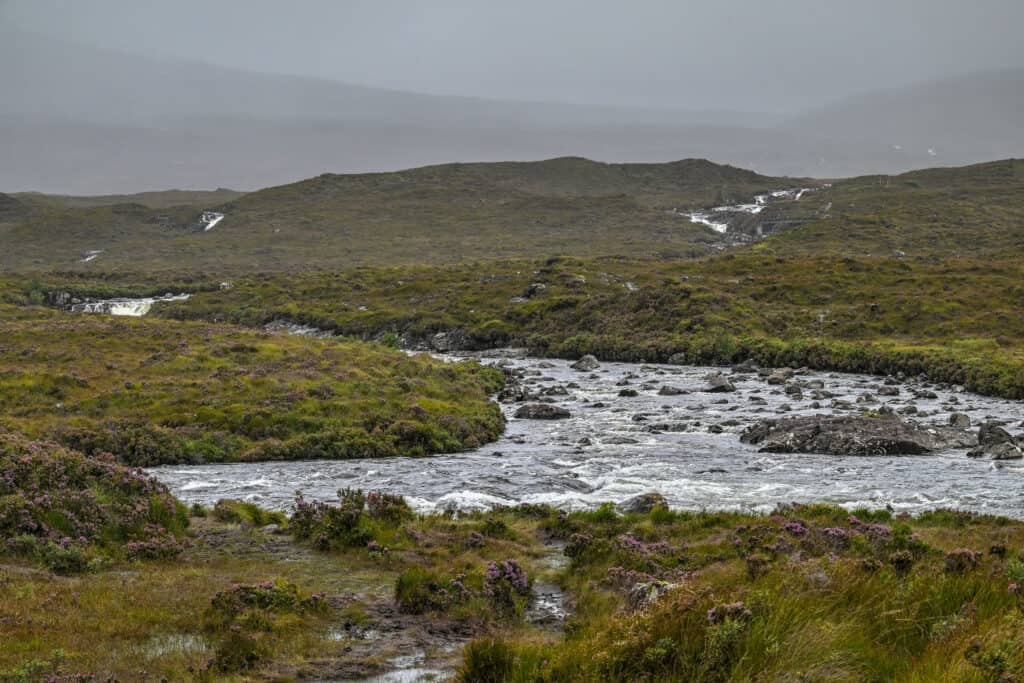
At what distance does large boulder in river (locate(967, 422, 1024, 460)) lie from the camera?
2786 centimetres

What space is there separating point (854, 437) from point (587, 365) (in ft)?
99.2

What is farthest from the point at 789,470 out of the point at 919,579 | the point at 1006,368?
the point at 1006,368

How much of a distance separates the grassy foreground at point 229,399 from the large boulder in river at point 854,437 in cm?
1231

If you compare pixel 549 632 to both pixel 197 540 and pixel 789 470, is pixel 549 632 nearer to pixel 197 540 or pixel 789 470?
pixel 197 540

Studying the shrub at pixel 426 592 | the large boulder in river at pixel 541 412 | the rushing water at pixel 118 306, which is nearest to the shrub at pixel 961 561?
the shrub at pixel 426 592

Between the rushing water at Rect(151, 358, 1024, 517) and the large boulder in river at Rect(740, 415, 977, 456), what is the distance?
830mm

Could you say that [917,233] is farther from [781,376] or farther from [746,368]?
[781,376]

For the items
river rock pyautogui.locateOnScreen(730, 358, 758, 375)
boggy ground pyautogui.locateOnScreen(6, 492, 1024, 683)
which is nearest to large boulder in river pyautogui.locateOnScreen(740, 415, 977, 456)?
boggy ground pyautogui.locateOnScreen(6, 492, 1024, 683)

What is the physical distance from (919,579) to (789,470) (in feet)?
55.9

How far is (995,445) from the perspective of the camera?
2889cm

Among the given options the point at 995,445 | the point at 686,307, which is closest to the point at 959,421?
the point at 995,445

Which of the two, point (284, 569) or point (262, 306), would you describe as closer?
point (284, 569)

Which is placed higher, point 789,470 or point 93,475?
point 93,475

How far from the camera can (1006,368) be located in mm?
45156
